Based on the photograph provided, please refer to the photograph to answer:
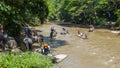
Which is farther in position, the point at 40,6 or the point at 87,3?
→ the point at 87,3

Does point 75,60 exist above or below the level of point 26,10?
below

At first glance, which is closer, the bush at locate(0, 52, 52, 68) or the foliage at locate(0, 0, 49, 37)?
the bush at locate(0, 52, 52, 68)

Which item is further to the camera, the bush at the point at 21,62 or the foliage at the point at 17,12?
the foliage at the point at 17,12

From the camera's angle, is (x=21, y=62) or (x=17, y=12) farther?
(x=17, y=12)

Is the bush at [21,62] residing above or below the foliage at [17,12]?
below

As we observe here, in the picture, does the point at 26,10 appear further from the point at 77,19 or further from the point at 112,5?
the point at 77,19

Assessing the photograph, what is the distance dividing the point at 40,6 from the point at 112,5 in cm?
3868

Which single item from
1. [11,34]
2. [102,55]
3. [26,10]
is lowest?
[102,55]

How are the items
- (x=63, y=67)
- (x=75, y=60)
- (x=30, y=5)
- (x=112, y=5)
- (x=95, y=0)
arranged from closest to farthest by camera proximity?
(x=63, y=67)
(x=75, y=60)
(x=30, y=5)
(x=112, y=5)
(x=95, y=0)

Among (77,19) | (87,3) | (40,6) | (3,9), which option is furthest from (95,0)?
(3,9)

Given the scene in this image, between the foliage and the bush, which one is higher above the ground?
the foliage

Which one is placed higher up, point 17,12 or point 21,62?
point 17,12

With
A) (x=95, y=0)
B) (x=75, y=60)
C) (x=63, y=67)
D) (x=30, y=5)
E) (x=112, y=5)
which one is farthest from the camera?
(x=95, y=0)

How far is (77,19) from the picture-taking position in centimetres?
7481
